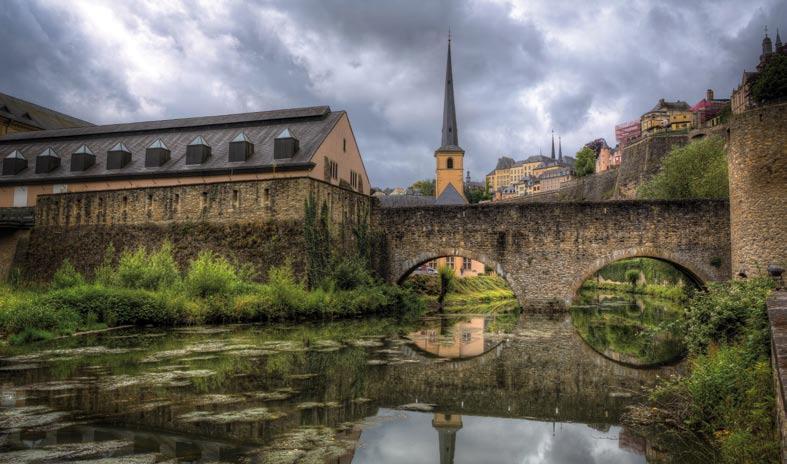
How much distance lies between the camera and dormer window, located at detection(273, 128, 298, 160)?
3053 cm

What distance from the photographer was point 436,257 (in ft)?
91.2

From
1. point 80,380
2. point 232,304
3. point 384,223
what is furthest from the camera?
point 384,223

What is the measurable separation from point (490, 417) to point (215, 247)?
57.9 feet

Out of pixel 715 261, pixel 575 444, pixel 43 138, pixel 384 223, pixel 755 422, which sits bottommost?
pixel 575 444

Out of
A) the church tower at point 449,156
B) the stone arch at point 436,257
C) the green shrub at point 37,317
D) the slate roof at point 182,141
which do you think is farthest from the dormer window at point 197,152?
the church tower at point 449,156

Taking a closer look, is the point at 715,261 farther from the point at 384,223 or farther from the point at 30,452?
the point at 30,452

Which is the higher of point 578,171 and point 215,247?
point 578,171

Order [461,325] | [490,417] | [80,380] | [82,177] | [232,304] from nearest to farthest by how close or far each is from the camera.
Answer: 1. [490,417]
2. [80,380]
3. [232,304]
4. [461,325]
5. [82,177]

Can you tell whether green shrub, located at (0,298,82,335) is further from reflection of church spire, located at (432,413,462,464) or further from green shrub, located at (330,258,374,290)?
reflection of church spire, located at (432,413,462,464)

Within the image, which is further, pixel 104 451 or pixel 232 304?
pixel 232 304

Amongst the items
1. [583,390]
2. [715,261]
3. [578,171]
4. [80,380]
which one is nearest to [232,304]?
[80,380]

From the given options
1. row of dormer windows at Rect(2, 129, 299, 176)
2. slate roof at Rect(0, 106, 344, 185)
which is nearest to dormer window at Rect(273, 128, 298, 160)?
row of dormer windows at Rect(2, 129, 299, 176)

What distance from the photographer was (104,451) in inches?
244

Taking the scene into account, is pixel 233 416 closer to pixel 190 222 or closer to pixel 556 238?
pixel 190 222
